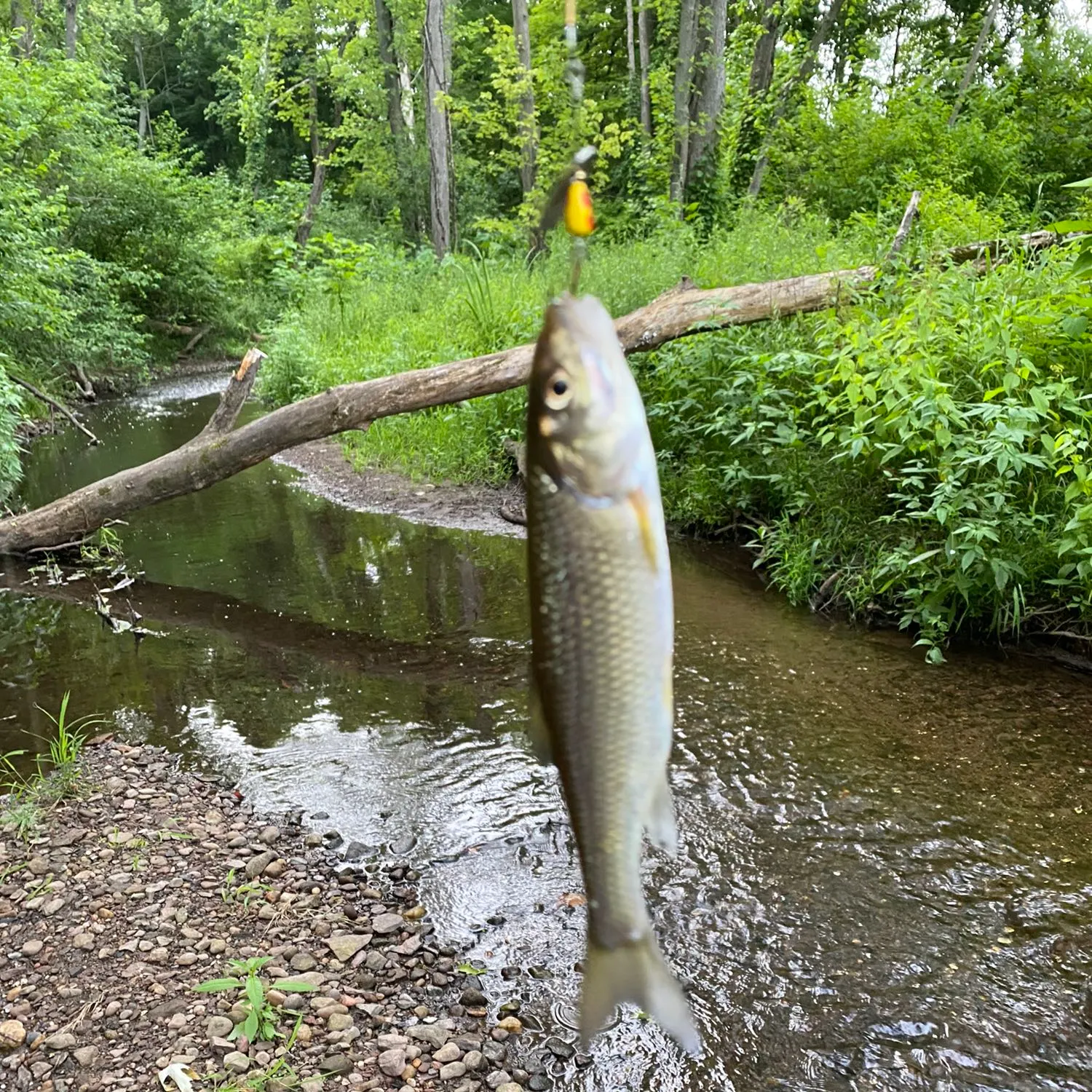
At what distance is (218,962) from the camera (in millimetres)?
3340

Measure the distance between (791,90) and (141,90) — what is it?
3373cm

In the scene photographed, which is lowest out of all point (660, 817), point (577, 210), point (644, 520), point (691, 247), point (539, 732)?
point (660, 817)

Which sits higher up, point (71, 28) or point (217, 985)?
point (71, 28)

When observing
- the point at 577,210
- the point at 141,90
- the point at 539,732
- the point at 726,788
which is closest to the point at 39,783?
the point at 726,788

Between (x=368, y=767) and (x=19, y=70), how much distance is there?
690 inches

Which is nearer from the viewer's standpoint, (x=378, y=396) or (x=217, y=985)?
(x=217, y=985)

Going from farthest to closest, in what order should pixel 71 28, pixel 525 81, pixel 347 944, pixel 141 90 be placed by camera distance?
pixel 141 90, pixel 71 28, pixel 525 81, pixel 347 944

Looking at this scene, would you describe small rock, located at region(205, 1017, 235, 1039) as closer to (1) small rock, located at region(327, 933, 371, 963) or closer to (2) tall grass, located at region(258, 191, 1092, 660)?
(1) small rock, located at region(327, 933, 371, 963)

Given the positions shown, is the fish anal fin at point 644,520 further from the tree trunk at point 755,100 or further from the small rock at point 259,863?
the tree trunk at point 755,100

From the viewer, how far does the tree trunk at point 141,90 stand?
128 ft

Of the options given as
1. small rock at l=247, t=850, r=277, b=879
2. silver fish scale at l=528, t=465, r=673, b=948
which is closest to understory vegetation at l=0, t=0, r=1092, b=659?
silver fish scale at l=528, t=465, r=673, b=948

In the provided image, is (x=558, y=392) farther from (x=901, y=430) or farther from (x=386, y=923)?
(x=901, y=430)

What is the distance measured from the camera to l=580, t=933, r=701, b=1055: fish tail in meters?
1.27

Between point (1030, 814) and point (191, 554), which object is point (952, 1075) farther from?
point (191, 554)
